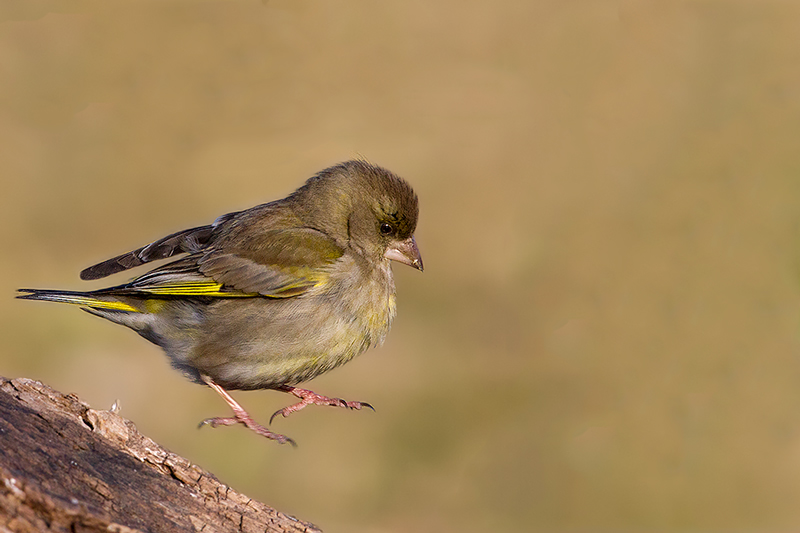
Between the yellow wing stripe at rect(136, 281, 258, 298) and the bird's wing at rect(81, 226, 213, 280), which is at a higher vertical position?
the bird's wing at rect(81, 226, 213, 280)

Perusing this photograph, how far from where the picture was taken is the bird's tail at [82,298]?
4602 mm

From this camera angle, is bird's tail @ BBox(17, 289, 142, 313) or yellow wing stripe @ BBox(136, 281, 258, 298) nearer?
bird's tail @ BBox(17, 289, 142, 313)

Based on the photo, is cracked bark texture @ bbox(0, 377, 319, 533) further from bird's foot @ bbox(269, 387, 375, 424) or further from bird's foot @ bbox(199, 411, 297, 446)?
bird's foot @ bbox(269, 387, 375, 424)

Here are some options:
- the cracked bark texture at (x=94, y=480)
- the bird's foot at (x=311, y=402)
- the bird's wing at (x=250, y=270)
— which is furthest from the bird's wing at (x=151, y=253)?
the cracked bark texture at (x=94, y=480)

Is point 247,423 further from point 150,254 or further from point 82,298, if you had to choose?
point 150,254

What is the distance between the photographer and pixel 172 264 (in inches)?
207

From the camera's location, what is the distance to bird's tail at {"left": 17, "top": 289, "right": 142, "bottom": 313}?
460 centimetres

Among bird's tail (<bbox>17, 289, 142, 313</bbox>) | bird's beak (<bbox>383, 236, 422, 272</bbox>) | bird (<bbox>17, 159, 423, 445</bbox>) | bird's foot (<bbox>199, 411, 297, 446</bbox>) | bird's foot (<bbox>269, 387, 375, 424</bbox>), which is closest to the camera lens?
bird's tail (<bbox>17, 289, 142, 313</bbox>)

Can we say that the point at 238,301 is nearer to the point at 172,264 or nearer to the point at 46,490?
the point at 172,264

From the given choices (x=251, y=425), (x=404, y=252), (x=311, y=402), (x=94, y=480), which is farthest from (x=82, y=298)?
(x=404, y=252)

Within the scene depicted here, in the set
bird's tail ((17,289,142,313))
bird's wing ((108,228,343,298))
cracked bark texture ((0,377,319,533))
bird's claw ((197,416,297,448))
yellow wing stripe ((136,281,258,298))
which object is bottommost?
cracked bark texture ((0,377,319,533))

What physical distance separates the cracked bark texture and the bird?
2.88ft

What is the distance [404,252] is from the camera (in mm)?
5504

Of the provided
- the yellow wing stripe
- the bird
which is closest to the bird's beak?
the bird
